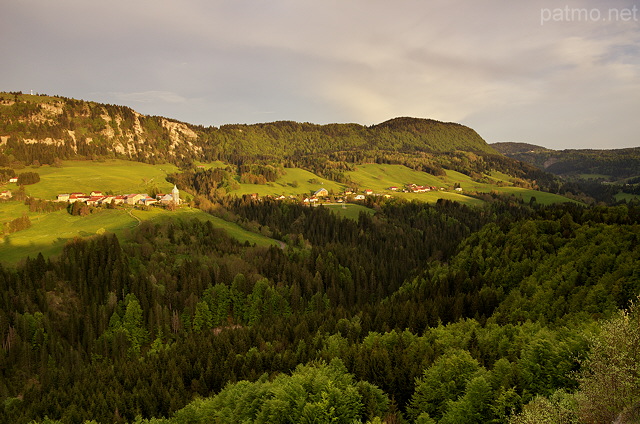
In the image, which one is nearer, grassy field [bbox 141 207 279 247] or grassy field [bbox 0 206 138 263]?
grassy field [bbox 0 206 138 263]

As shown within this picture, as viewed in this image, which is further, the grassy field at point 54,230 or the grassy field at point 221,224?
the grassy field at point 221,224

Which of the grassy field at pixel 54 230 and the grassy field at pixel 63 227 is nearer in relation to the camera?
the grassy field at pixel 54 230

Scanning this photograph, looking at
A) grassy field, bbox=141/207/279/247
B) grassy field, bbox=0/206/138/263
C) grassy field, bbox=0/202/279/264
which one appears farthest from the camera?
grassy field, bbox=141/207/279/247

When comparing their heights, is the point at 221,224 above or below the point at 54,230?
below

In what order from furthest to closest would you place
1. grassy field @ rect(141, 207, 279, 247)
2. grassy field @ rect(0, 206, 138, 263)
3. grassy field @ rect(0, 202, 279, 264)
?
grassy field @ rect(141, 207, 279, 247), grassy field @ rect(0, 202, 279, 264), grassy field @ rect(0, 206, 138, 263)

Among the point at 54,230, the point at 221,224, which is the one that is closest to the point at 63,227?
the point at 54,230

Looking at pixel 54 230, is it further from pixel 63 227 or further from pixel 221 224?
pixel 221 224

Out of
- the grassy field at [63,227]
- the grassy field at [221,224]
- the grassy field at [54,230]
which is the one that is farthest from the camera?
the grassy field at [221,224]

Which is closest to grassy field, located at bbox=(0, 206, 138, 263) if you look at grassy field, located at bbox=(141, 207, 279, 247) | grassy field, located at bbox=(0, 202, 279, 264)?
grassy field, located at bbox=(0, 202, 279, 264)

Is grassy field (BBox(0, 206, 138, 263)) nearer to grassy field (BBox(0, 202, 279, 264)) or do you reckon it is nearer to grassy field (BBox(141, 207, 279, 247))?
grassy field (BBox(0, 202, 279, 264))

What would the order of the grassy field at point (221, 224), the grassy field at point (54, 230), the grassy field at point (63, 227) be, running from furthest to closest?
the grassy field at point (221, 224) < the grassy field at point (63, 227) < the grassy field at point (54, 230)

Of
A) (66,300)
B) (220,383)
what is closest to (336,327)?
(220,383)

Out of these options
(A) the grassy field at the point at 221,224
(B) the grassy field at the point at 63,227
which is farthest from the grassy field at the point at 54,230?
(A) the grassy field at the point at 221,224

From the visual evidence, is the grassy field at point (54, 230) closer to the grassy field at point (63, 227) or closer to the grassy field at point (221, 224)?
the grassy field at point (63, 227)
